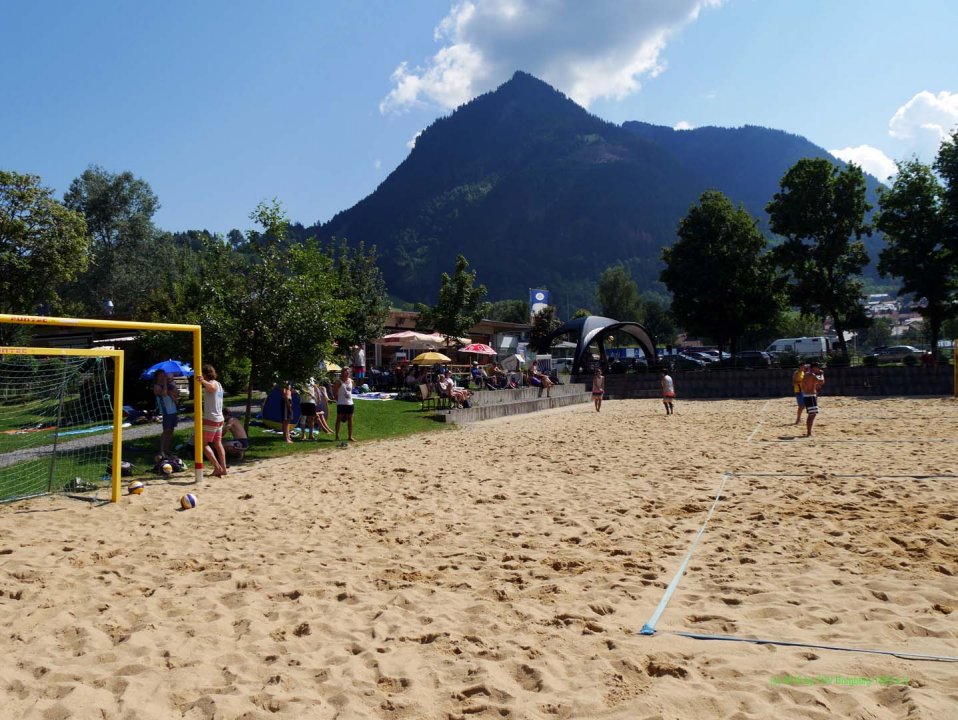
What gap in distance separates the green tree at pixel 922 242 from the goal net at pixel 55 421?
35.2 meters

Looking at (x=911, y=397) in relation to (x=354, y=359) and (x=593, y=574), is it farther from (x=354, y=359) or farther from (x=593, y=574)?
(x=593, y=574)

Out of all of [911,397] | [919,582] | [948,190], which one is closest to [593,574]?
[919,582]

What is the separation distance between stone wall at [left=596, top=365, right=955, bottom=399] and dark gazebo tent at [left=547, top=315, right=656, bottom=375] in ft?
6.08

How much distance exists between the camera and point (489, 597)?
15.6 ft

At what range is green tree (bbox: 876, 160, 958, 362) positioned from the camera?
31.8 metres

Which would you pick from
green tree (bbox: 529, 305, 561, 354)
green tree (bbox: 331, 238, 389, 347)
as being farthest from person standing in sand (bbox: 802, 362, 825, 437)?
green tree (bbox: 529, 305, 561, 354)

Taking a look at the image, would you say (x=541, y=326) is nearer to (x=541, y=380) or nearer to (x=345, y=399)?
(x=541, y=380)

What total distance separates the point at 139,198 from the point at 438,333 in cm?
3125

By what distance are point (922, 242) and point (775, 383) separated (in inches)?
441

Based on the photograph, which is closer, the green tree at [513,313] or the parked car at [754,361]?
the parked car at [754,361]

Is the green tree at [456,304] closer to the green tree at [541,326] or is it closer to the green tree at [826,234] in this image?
the green tree at [826,234]

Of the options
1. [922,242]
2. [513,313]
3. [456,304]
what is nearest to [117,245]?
[456,304]

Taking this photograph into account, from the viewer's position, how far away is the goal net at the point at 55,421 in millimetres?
8867

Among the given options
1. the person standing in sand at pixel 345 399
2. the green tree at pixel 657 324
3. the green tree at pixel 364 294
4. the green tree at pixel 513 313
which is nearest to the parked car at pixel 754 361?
the green tree at pixel 364 294
